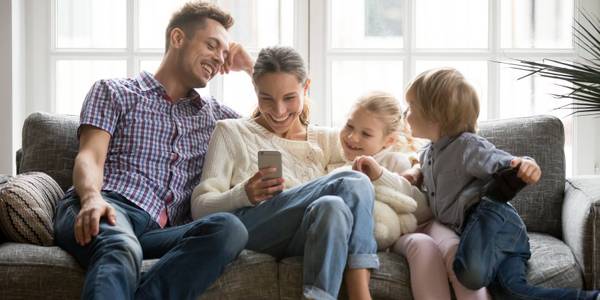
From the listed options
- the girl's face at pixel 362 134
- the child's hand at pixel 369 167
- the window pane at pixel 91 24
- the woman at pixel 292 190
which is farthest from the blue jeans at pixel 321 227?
the window pane at pixel 91 24

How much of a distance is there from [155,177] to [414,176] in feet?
2.78

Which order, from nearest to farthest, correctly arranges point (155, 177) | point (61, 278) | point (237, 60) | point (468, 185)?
point (61, 278)
point (468, 185)
point (155, 177)
point (237, 60)

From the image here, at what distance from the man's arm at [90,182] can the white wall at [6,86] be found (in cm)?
109

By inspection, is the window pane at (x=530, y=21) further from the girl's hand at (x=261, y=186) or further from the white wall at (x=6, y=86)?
the white wall at (x=6, y=86)

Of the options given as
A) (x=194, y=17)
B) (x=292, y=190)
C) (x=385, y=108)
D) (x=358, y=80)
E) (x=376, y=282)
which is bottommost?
(x=376, y=282)

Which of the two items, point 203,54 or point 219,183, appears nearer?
point 219,183

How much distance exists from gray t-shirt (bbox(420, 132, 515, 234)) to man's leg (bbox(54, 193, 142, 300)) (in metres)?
0.93

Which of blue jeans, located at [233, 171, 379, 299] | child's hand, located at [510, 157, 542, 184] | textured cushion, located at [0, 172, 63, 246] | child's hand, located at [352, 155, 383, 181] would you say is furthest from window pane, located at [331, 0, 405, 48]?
textured cushion, located at [0, 172, 63, 246]

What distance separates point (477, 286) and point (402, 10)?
1772 millimetres

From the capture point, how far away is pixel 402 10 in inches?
154

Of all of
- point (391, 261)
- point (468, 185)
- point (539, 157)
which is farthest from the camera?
point (539, 157)

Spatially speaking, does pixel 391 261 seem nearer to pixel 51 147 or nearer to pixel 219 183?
pixel 219 183

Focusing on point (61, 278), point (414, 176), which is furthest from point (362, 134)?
point (61, 278)

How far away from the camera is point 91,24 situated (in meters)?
4.02
